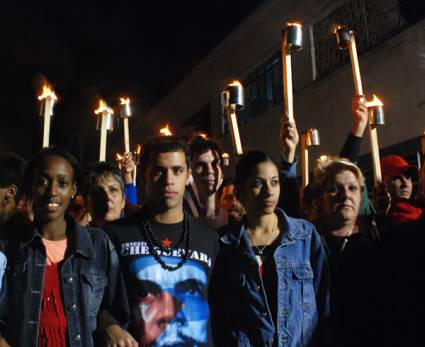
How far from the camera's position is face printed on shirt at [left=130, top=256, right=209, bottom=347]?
2213 mm

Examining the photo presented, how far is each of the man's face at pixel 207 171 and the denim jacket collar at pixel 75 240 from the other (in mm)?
1328

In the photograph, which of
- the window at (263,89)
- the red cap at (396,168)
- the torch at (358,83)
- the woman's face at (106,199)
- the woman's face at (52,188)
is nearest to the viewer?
the woman's face at (52,188)

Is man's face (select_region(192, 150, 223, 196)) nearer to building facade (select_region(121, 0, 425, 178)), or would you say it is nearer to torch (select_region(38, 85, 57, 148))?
torch (select_region(38, 85, 57, 148))

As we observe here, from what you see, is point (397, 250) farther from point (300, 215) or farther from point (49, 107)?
point (49, 107)

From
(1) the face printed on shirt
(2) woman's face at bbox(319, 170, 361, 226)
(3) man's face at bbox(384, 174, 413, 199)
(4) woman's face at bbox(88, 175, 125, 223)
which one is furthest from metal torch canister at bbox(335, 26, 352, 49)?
(1) the face printed on shirt

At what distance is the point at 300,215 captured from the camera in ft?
10.8

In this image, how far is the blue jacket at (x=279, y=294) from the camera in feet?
7.77

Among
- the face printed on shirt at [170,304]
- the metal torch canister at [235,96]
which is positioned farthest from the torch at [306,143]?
the face printed on shirt at [170,304]

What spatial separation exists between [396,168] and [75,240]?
2742 millimetres

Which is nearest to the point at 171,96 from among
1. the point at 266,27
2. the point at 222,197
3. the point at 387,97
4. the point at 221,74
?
the point at 221,74

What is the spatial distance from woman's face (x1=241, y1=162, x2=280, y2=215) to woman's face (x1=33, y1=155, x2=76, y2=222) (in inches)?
37.2

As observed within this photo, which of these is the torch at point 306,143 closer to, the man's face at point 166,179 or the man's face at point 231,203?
the man's face at point 231,203

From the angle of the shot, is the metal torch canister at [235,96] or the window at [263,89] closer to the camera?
the metal torch canister at [235,96]

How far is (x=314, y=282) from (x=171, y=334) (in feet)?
2.55
